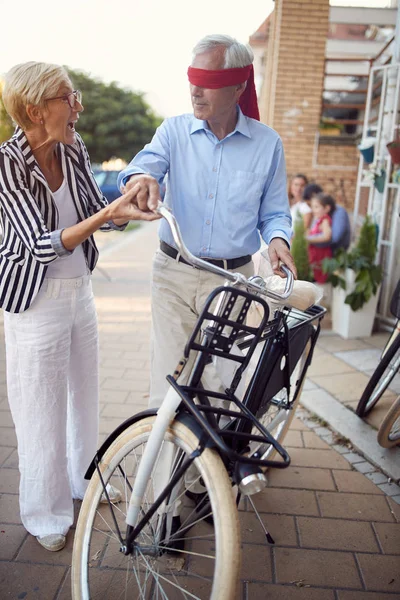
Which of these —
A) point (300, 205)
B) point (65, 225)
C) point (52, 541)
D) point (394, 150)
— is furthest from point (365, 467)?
point (300, 205)

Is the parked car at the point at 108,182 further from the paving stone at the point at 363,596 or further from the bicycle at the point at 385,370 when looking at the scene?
the paving stone at the point at 363,596

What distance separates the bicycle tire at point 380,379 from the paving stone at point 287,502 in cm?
95

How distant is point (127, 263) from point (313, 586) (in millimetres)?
8611

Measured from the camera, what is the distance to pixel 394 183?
529cm

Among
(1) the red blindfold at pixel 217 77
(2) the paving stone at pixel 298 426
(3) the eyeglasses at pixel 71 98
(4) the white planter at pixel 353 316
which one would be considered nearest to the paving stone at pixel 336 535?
(2) the paving stone at pixel 298 426

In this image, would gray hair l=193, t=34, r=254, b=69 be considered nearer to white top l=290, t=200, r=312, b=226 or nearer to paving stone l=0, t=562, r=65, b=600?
paving stone l=0, t=562, r=65, b=600

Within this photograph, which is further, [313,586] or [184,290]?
[184,290]

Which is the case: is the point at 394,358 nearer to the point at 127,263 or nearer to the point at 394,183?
the point at 394,183

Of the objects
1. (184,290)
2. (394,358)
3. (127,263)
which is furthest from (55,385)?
(127,263)

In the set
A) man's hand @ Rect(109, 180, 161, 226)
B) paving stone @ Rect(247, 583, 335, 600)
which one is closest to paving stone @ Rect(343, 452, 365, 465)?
paving stone @ Rect(247, 583, 335, 600)

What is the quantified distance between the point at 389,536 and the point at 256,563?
2.21 ft

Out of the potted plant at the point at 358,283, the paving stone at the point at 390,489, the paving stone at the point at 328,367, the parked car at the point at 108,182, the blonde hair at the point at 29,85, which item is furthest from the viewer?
the parked car at the point at 108,182

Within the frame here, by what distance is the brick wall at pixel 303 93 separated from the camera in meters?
8.23

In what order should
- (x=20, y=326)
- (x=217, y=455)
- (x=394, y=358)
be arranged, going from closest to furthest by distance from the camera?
(x=217, y=455)
(x=20, y=326)
(x=394, y=358)
